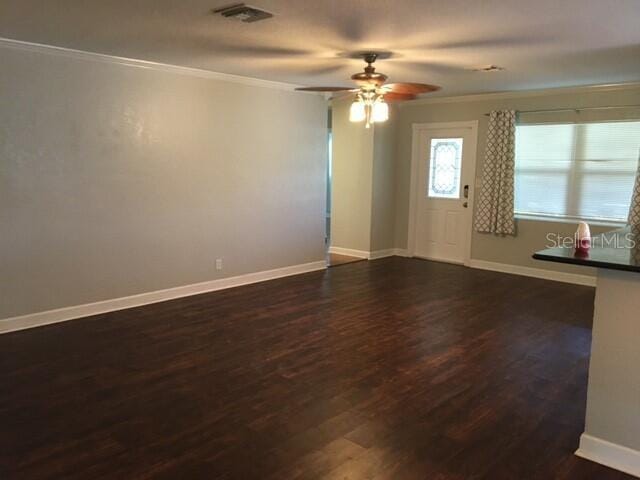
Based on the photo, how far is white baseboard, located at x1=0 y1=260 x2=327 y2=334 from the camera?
4.36 meters

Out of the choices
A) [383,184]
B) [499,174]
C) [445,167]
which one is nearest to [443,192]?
[445,167]

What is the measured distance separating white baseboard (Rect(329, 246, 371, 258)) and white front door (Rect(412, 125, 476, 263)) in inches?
33.2

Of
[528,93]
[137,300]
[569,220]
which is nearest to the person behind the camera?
[137,300]

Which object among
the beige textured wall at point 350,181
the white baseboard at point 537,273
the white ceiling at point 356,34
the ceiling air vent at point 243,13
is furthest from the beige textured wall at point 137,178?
the white baseboard at point 537,273

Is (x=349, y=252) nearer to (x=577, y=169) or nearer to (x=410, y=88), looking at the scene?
(x=577, y=169)

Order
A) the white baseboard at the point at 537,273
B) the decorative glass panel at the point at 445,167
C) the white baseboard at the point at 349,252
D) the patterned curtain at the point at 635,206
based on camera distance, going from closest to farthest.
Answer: the patterned curtain at the point at 635,206 < the white baseboard at the point at 537,273 < the decorative glass panel at the point at 445,167 < the white baseboard at the point at 349,252

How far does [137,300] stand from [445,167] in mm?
4713

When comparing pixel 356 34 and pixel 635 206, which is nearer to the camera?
pixel 356 34

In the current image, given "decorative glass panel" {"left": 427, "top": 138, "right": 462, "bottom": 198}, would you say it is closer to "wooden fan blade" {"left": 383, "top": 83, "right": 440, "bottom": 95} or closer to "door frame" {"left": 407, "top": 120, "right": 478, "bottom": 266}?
"door frame" {"left": 407, "top": 120, "right": 478, "bottom": 266}

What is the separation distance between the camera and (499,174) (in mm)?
6719

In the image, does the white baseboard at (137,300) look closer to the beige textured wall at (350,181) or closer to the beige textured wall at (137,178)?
the beige textured wall at (137,178)

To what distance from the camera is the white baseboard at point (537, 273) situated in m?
6.22

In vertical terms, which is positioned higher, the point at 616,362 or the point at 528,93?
the point at 528,93

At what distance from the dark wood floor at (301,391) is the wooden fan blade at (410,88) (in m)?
2.05
